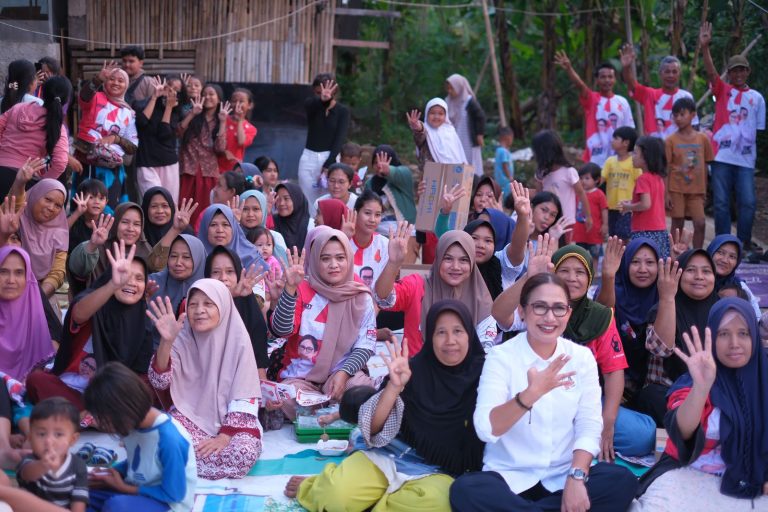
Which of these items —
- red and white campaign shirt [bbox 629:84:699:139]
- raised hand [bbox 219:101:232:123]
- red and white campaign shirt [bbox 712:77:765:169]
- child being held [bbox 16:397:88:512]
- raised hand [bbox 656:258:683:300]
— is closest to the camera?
child being held [bbox 16:397:88:512]

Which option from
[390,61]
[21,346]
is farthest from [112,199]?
[390,61]

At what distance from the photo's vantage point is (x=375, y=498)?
12.8 ft

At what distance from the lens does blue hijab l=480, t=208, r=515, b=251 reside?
20.5 feet

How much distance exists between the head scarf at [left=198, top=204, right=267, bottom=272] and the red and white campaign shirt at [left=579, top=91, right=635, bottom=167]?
4082 mm

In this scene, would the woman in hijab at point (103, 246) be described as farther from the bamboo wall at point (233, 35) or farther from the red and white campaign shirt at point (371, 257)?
the bamboo wall at point (233, 35)

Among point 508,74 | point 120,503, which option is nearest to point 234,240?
point 120,503

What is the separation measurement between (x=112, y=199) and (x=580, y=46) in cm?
844

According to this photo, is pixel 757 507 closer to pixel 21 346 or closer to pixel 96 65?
pixel 21 346

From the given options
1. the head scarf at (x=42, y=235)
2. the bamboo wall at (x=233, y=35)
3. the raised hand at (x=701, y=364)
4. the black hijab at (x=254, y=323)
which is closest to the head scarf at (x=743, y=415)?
the raised hand at (x=701, y=364)

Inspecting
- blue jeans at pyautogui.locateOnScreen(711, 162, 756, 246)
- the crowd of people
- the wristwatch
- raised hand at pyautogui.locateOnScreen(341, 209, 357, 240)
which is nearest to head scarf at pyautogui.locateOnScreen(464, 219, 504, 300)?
the crowd of people

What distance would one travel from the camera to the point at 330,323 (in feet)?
16.4

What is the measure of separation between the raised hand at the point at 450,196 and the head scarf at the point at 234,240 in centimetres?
141

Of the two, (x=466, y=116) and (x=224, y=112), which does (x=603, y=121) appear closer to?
(x=466, y=116)

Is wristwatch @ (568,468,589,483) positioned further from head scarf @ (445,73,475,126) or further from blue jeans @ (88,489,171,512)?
head scarf @ (445,73,475,126)
